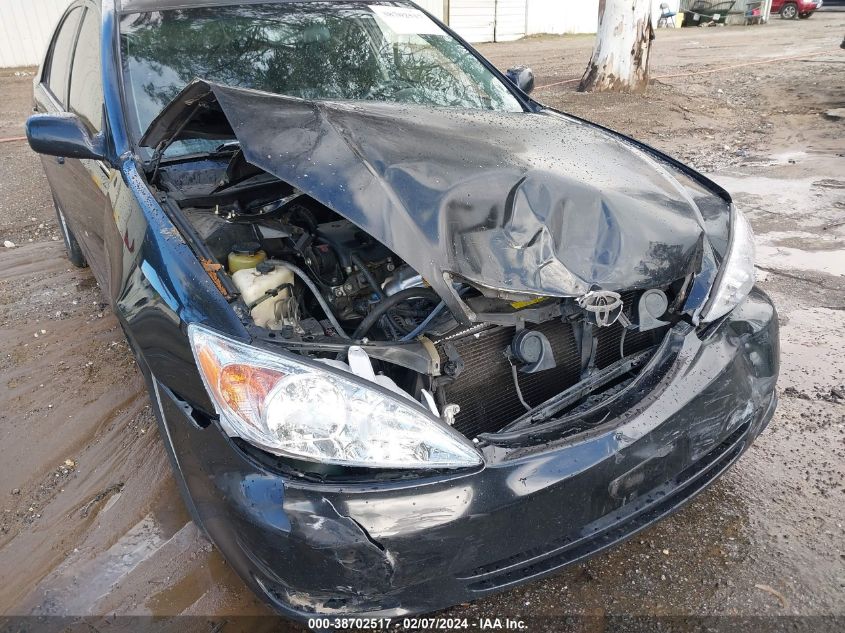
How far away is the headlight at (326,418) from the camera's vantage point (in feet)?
4.64

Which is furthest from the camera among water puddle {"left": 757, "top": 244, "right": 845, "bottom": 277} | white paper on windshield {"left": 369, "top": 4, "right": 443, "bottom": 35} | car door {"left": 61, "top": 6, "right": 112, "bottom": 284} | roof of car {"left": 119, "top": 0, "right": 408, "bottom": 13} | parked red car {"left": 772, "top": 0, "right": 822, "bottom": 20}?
parked red car {"left": 772, "top": 0, "right": 822, "bottom": 20}

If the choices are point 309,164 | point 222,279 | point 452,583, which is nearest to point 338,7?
point 309,164

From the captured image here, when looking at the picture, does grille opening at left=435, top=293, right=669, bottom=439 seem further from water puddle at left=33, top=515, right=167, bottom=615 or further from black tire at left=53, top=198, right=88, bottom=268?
black tire at left=53, top=198, right=88, bottom=268

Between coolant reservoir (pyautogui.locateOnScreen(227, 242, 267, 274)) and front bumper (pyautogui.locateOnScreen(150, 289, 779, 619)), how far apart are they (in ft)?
1.58

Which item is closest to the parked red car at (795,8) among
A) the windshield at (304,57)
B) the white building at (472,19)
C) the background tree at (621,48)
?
the white building at (472,19)

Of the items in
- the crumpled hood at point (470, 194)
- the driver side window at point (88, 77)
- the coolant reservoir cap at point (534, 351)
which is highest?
the driver side window at point (88, 77)

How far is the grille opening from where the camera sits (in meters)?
1.77

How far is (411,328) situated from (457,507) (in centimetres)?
60

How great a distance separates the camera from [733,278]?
1963mm

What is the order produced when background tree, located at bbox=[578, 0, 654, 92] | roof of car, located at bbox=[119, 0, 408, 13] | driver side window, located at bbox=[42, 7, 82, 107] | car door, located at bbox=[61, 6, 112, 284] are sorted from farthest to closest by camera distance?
1. background tree, located at bbox=[578, 0, 654, 92]
2. driver side window, located at bbox=[42, 7, 82, 107]
3. roof of car, located at bbox=[119, 0, 408, 13]
4. car door, located at bbox=[61, 6, 112, 284]

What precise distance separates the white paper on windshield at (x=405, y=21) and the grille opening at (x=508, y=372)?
2.03 meters

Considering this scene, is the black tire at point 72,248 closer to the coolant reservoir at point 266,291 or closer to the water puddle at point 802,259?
the coolant reservoir at point 266,291

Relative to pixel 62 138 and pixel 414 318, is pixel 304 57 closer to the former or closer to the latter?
pixel 62 138

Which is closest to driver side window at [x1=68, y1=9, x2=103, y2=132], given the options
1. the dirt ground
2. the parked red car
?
the dirt ground
